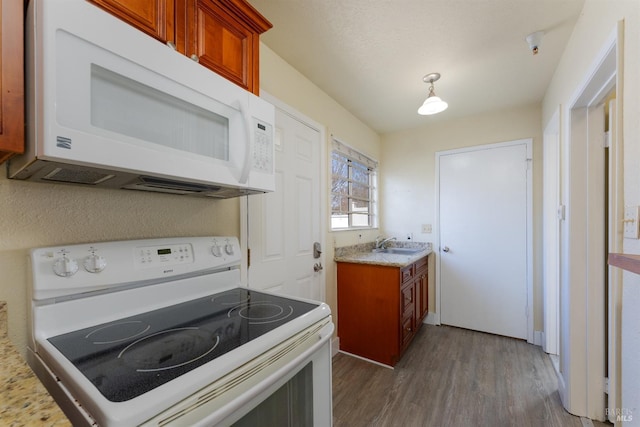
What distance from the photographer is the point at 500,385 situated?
197 centimetres

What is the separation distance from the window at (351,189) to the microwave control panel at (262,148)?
4.80 ft

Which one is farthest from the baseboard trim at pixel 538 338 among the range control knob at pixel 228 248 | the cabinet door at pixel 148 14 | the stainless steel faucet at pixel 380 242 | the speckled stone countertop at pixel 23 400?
the cabinet door at pixel 148 14

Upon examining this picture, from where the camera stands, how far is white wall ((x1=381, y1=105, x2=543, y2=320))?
8.76ft

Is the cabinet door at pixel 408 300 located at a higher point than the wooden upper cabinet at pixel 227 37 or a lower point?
lower

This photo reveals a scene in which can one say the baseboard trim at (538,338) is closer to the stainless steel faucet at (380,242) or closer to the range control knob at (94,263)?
the stainless steel faucet at (380,242)

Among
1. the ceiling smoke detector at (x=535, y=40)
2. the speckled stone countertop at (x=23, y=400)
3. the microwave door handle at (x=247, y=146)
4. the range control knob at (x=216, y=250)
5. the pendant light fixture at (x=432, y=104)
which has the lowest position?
the speckled stone countertop at (x=23, y=400)

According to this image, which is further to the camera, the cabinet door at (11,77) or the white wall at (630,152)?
the white wall at (630,152)

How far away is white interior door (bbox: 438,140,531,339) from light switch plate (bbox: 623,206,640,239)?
192cm

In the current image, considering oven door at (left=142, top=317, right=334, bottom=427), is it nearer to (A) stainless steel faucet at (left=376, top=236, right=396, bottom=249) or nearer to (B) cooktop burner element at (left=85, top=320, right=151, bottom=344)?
(B) cooktop burner element at (left=85, top=320, right=151, bottom=344)

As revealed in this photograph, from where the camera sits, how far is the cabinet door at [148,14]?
2.59 feet

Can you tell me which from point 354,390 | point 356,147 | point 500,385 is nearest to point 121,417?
point 354,390

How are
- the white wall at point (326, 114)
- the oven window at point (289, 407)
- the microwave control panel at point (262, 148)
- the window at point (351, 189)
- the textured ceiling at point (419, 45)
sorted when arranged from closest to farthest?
1. the oven window at point (289, 407)
2. the microwave control panel at point (262, 148)
3. the textured ceiling at point (419, 45)
4. the white wall at point (326, 114)
5. the window at point (351, 189)

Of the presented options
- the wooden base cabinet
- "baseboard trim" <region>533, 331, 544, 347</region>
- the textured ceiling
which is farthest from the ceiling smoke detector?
"baseboard trim" <region>533, 331, 544, 347</region>

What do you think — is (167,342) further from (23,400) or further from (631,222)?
(631,222)
